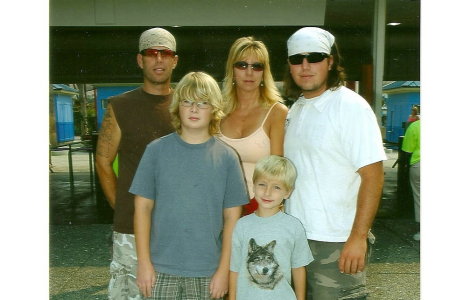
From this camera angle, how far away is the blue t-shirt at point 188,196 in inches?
83.8

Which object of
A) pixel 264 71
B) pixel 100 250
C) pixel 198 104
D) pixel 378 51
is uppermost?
pixel 378 51

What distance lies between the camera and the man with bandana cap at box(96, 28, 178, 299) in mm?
2496

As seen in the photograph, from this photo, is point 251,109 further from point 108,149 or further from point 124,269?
point 124,269

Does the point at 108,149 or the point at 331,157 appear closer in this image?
the point at 331,157

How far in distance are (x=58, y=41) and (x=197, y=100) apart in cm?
317

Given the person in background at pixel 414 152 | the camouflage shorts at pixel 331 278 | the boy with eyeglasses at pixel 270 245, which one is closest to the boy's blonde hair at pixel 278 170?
the boy with eyeglasses at pixel 270 245

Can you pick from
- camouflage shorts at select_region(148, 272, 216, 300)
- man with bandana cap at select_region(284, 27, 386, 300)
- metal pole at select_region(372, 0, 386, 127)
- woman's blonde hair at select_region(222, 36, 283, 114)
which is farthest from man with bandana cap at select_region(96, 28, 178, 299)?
metal pole at select_region(372, 0, 386, 127)

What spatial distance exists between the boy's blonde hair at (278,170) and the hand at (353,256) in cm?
31

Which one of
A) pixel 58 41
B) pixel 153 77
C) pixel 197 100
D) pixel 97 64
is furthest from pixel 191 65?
pixel 197 100

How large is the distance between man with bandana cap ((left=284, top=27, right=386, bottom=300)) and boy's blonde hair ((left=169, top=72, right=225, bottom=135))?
0.33 m

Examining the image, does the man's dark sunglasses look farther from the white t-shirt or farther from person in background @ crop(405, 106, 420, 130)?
person in background @ crop(405, 106, 420, 130)

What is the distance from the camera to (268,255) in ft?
6.99

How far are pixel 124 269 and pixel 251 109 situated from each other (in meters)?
0.95

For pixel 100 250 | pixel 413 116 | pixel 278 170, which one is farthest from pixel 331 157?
pixel 100 250
